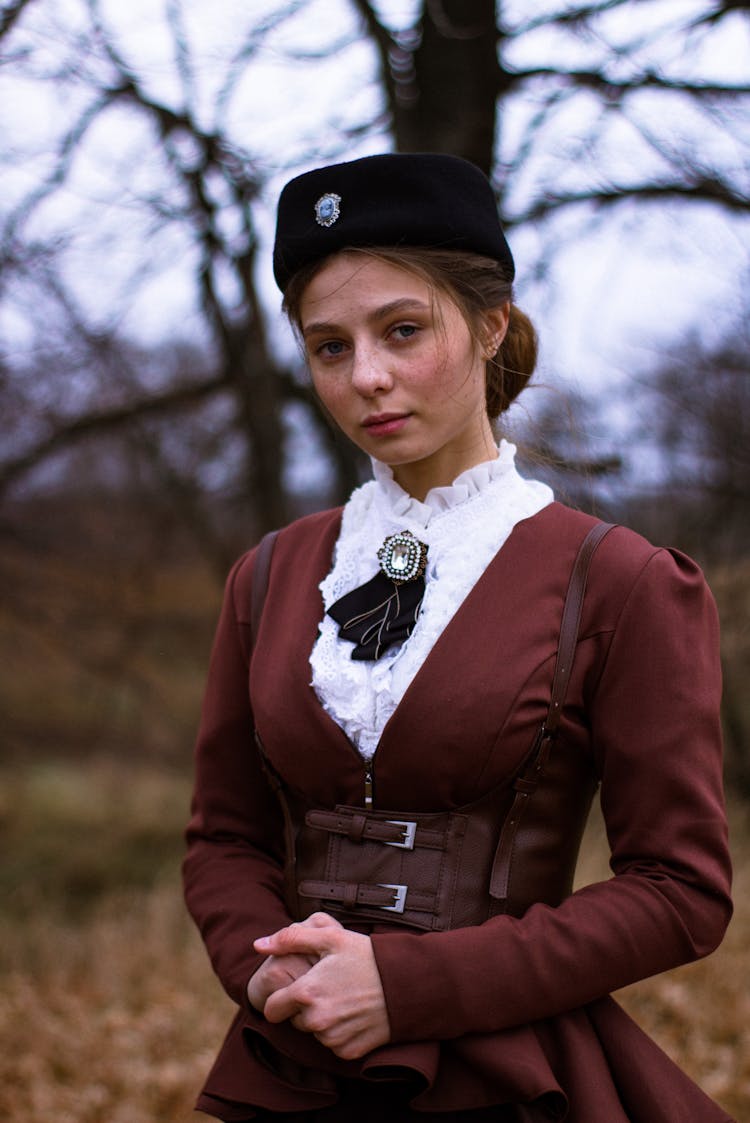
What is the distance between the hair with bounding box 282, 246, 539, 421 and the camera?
1.57 metres

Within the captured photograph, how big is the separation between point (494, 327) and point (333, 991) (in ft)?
3.25

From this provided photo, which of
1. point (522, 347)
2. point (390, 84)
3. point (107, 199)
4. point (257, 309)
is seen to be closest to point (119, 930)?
point (257, 309)

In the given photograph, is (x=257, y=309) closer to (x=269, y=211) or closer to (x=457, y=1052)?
(x=269, y=211)

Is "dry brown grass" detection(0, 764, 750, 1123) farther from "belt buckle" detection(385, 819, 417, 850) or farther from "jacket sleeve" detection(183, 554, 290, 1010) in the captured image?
"belt buckle" detection(385, 819, 417, 850)

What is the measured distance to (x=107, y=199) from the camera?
13.4 ft

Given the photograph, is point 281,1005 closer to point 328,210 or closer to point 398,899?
point 398,899

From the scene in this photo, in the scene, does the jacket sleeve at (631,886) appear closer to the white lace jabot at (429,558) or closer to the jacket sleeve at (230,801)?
the white lace jabot at (429,558)

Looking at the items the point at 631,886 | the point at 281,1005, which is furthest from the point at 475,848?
the point at 281,1005

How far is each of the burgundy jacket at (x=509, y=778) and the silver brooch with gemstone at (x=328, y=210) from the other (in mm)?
534

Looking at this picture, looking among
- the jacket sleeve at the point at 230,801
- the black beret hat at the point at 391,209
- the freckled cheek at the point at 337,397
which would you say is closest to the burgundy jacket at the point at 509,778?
the jacket sleeve at the point at 230,801

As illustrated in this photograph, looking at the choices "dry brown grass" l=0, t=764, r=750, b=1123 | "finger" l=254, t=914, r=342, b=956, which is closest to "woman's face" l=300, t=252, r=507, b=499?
"finger" l=254, t=914, r=342, b=956

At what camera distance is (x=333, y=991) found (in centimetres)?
138

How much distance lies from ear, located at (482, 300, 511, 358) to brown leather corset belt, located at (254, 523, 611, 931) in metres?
0.34

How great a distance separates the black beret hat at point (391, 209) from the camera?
5.16ft
